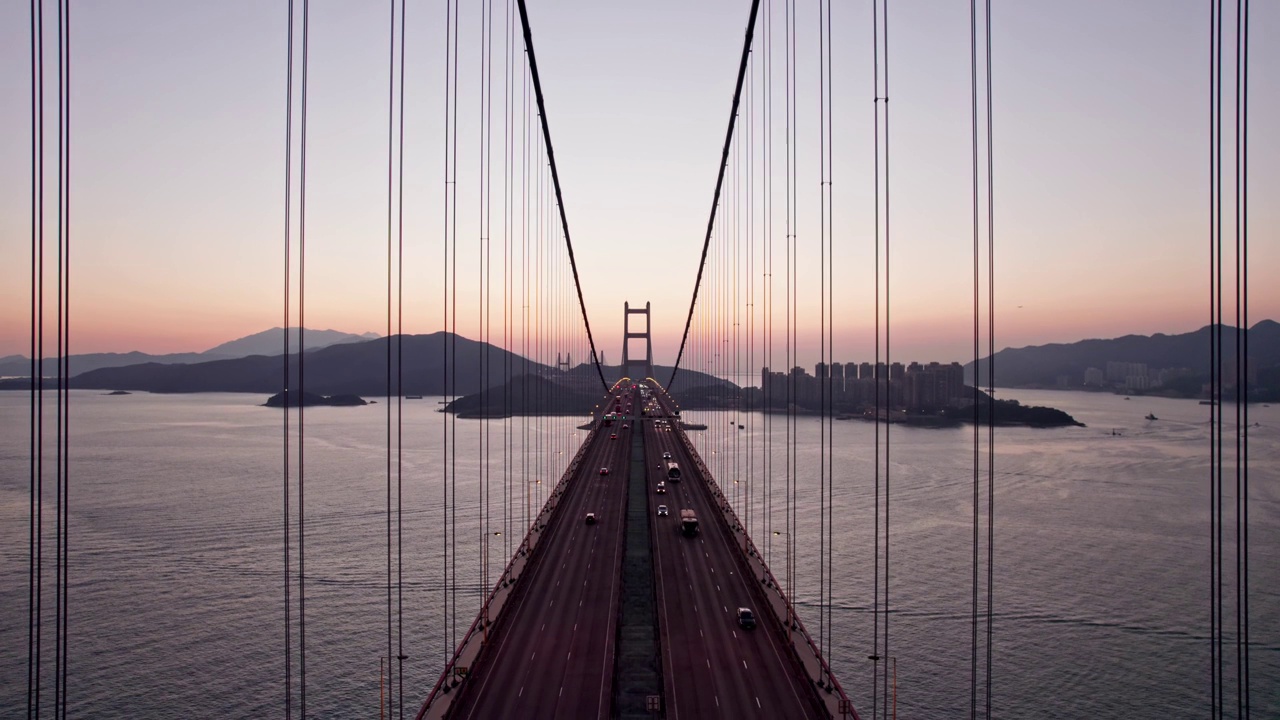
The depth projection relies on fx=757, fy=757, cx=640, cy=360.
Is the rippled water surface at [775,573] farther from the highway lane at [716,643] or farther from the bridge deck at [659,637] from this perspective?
the highway lane at [716,643]

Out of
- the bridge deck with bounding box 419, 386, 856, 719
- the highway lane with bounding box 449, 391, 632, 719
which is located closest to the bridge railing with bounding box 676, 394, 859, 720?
the bridge deck with bounding box 419, 386, 856, 719

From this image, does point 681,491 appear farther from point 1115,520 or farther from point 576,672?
point 576,672

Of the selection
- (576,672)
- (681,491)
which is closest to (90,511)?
(681,491)

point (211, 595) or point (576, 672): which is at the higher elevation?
point (576, 672)

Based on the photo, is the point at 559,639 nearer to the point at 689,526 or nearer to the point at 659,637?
the point at 659,637

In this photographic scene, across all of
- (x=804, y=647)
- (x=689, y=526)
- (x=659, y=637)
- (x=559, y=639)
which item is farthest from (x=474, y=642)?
(x=689, y=526)

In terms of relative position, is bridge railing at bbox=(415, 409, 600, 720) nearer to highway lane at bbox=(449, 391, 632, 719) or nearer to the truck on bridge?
highway lane at bbox=(449, 391, 632, 719)
